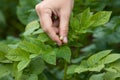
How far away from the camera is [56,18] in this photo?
1.57m

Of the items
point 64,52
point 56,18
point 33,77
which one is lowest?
point 33,77

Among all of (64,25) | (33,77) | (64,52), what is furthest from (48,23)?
(33,77)

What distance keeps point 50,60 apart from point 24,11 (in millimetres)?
593

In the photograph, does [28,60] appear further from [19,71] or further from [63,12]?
[63,12]

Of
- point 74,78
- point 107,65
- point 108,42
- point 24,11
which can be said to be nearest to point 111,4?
point 108,42

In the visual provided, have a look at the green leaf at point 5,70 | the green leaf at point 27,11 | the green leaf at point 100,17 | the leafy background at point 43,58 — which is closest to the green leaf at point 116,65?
the leafy background at point 43,58

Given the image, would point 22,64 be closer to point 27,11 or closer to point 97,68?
point 97,68

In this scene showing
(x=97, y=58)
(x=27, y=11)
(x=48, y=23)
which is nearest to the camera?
(x=48, y=23)

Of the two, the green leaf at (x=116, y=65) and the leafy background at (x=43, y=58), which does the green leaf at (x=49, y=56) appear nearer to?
the leafy background at (x=43, y=58)

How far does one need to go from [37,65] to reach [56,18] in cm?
23

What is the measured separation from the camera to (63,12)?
5.03 ft

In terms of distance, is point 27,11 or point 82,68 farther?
point 27,11

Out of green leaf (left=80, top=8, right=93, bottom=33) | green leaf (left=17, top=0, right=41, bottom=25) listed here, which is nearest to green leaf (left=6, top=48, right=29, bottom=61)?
green leaf (left=80, top=8, right=93, bottom=33)

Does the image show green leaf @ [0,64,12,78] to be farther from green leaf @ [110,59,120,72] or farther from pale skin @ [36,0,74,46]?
green leaf @ [110,59,120,72]
